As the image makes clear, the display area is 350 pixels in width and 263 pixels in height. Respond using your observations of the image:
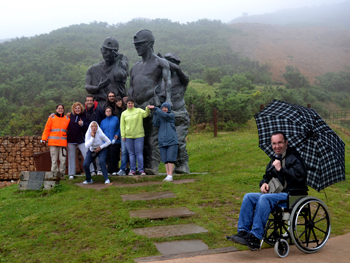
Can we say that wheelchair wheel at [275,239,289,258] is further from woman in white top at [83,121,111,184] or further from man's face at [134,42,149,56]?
man's face at [134,42,149,56]

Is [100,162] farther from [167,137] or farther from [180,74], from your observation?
[180,74]

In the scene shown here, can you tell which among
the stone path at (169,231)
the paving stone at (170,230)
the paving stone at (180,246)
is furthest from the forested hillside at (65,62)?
the paving stone at (180,246)

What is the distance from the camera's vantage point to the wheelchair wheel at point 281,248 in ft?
12.4

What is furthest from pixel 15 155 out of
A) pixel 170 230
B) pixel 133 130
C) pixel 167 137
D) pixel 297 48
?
pixel 297 48

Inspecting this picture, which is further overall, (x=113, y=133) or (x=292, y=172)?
(x=113, y=133)

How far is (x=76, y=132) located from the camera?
26.0 ft

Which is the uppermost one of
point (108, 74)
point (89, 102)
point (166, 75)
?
point (108, 74)

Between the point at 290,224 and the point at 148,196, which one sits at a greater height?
the point at 290,224

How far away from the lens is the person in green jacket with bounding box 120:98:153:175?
25.4ft

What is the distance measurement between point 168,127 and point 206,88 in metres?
29.2

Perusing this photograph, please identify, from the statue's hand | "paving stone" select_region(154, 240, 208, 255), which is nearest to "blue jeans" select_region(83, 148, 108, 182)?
the statue's hand

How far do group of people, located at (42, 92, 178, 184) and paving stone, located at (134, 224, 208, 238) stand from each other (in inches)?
100

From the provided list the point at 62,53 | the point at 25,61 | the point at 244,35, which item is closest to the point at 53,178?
the point at 25,61

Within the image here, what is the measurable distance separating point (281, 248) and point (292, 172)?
2.76ft
